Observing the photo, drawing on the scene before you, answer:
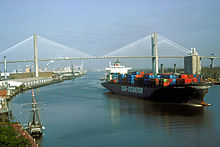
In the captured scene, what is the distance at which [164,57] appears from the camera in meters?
33.9

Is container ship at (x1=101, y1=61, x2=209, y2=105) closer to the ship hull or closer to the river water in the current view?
the ship hull

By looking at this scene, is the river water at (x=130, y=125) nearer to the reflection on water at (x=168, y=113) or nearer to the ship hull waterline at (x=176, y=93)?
the reflection on water at (x=168, y=113)

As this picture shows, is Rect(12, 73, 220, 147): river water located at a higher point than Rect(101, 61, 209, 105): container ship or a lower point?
lower

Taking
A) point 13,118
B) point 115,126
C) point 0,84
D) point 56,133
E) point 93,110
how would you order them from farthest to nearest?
point 0,84, point 93,110, point 13,118, point 115,126, point 56,133

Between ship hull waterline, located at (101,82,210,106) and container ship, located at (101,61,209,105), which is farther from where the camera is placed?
container ship, located at (101,61,209,105)

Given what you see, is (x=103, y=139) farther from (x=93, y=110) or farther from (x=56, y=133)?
(x=93, y=110)

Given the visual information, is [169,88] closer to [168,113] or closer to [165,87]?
[165,87]

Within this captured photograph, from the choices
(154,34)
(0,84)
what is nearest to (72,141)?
(0,84)

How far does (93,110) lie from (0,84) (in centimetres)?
1327

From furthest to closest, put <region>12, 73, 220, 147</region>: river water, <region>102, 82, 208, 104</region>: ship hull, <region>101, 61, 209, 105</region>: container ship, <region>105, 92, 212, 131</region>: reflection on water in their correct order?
1. <region>101, 61, 209, 105</region>: container ship
2. <region>102, 82, 208, 104</region>: ship hull
3. <region>105, 92, 212, 131</region>: reflection on water
4. <region>12, 73, 220, 147</region>: river water

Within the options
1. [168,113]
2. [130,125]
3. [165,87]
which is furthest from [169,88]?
[130,125]

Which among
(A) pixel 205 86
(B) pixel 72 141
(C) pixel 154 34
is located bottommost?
(B) pixel 72 141

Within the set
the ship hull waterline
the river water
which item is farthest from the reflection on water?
the ship hull waterline

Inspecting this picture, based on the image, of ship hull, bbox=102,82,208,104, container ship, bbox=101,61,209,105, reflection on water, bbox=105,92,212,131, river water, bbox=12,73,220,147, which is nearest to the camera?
river water, bbox=12,73,220,147
